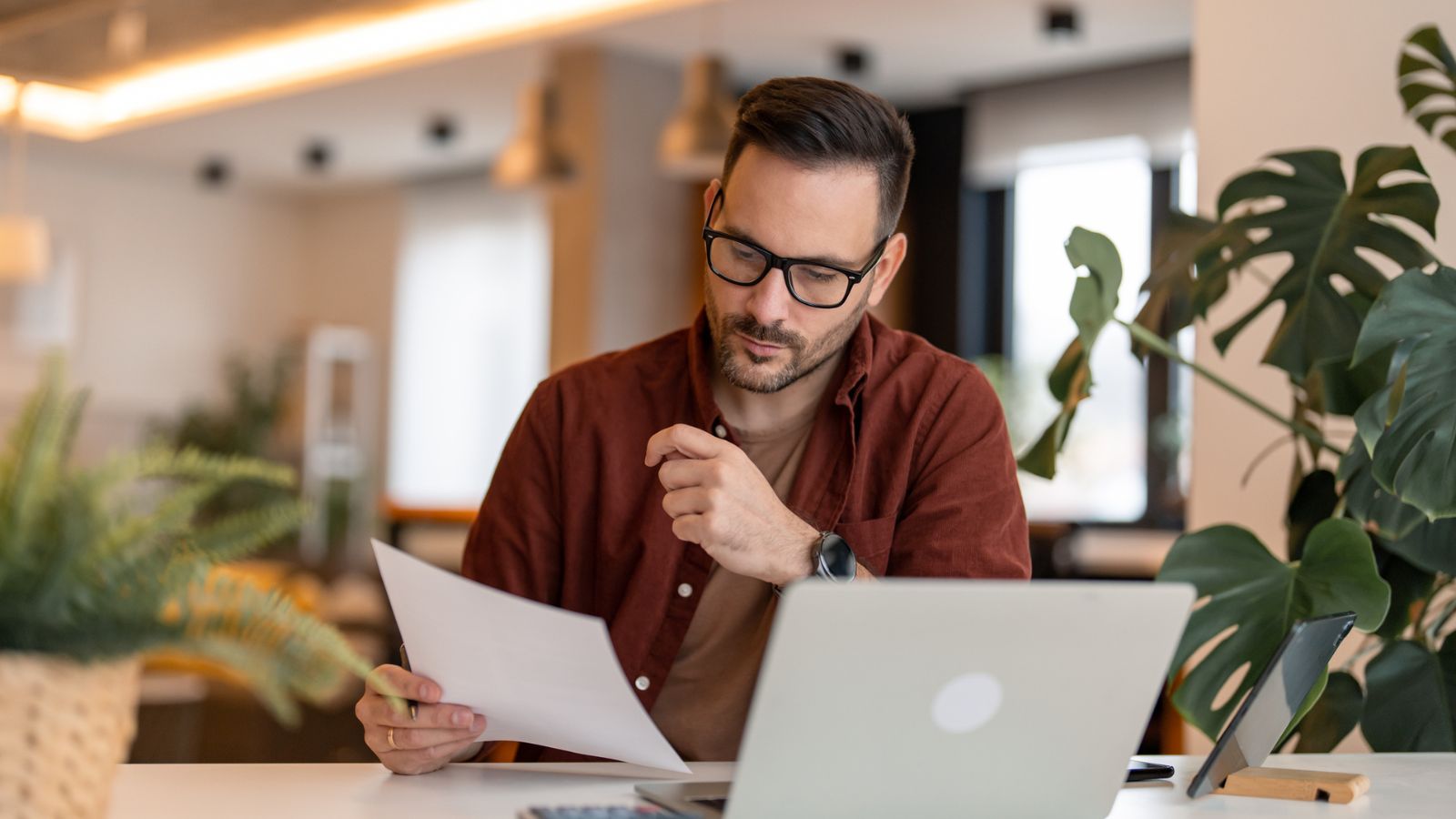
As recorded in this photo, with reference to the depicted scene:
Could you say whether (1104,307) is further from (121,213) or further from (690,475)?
(121,213)

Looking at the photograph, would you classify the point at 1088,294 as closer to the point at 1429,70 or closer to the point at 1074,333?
the point at 1429,70

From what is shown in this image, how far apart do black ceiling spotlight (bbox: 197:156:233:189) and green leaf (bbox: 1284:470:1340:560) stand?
313 inches

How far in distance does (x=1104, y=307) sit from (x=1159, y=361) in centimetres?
464

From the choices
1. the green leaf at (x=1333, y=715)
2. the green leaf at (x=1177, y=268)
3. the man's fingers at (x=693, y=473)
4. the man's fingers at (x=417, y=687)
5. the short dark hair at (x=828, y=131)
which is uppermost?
the short dark hair at (x=828, y=131)

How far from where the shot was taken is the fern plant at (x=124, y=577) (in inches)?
30.2

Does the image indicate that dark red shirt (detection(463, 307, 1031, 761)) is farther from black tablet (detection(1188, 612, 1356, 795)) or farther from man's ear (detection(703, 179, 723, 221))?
black tablet (detection(1188, 612, 1356, 795))

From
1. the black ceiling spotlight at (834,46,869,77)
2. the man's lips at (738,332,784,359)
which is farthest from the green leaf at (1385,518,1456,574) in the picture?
the black ceiling spotlight at (834,46,869,77)

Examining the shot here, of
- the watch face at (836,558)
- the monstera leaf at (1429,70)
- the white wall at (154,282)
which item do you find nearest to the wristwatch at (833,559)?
the watch face at (836,558)

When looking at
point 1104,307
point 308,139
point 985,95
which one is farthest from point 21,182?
point 1104,307

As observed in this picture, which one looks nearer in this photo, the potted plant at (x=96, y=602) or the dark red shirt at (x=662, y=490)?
the potted plant at (x=96, y=602)

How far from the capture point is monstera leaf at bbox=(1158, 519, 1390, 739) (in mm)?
1664

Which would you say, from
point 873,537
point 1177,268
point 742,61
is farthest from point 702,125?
point 873,537

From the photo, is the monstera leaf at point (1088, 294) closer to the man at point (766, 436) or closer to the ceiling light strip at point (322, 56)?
the man at point (766, 436)

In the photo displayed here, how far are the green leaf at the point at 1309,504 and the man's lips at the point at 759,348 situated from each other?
874 mm
